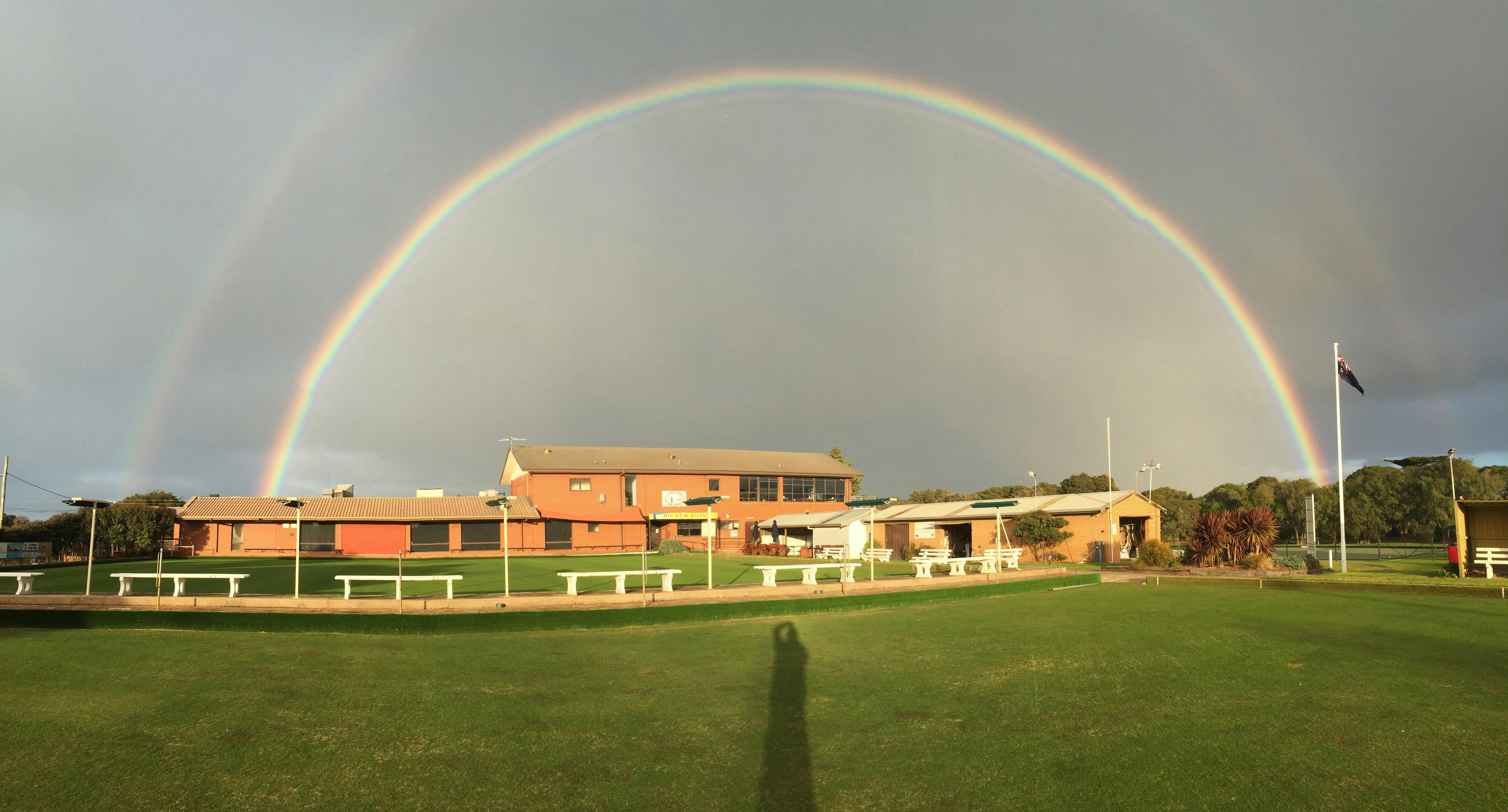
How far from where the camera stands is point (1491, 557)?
23.8 m

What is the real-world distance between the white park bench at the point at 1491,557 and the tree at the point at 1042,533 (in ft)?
49.4

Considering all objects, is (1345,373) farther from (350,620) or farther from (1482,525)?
(350,620)

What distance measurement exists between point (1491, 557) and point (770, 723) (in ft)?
86.2

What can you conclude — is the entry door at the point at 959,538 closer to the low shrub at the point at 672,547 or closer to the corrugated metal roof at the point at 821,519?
the corrugated metal roof at the point at 821,519

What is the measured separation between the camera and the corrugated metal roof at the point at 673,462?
2283 inches

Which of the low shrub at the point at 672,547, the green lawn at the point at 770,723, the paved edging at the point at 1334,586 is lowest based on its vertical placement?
the low shrub at the point at 672,547

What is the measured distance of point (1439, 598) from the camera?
19.0 m

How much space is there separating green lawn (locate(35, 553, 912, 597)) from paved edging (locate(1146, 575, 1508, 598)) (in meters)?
9.21

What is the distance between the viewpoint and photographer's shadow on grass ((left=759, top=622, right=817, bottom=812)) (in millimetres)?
6320

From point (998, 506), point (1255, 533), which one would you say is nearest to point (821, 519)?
point (998, 506)

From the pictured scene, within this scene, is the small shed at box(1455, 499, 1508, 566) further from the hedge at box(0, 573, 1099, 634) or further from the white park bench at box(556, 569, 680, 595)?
the hedge at box(0, 573, 1099, 634)

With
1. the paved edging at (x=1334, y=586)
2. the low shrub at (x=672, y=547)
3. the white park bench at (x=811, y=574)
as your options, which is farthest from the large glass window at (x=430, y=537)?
the paved edging at (x=1334, y=586)

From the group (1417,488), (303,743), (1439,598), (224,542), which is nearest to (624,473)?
(224,542)

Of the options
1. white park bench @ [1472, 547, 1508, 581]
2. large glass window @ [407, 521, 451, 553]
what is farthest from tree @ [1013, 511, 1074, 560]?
large glass window @ [407, 521, 451, 553]
